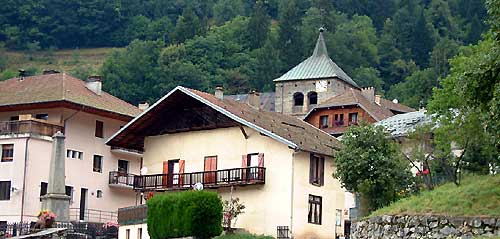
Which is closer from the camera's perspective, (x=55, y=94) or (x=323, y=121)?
(x=55, y=94)

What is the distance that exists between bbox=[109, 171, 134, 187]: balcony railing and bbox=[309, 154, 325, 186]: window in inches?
742

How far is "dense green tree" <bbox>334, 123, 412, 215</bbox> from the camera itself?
50281 mm

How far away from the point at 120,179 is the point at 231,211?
20.4 m

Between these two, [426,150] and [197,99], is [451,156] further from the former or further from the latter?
[197,99]

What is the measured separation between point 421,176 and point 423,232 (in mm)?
12516

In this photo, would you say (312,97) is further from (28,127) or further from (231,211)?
(231,211)

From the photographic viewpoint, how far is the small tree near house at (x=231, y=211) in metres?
58.7

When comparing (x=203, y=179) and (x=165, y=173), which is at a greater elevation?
(x=165, y=173)

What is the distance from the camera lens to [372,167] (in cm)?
5084

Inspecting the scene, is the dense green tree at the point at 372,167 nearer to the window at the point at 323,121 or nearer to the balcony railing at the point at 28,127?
the balcony railing at the point at 28,127

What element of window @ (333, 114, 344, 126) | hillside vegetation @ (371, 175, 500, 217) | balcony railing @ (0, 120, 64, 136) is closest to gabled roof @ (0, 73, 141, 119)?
balcony railing @ (0, 120, 64, 136)

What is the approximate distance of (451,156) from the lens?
50.8 metres

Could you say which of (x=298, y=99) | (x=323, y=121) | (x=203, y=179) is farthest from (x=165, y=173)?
(x=298, y=99)

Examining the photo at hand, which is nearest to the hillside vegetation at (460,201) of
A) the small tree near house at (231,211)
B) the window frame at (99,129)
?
the small tree near house at (231,211)
